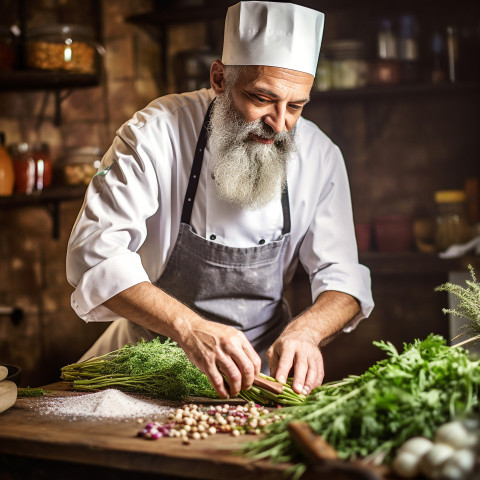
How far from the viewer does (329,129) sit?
395cm

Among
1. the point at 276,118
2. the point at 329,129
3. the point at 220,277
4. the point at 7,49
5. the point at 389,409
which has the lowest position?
the point at 389,409

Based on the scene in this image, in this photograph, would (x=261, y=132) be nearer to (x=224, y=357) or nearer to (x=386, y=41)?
(x=224, y=357)

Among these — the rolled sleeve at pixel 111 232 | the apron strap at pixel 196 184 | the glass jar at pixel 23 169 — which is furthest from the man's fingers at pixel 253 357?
the glass jar at pixel 23 169

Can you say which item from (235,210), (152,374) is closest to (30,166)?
(235,210)

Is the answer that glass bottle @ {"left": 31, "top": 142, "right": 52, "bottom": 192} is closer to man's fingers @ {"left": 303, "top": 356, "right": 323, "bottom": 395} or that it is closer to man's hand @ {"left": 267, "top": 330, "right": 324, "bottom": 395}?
man's hand @ {"left": 267, "top": 330, "right": 324, "bottom": 395}

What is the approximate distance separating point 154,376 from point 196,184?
73cm

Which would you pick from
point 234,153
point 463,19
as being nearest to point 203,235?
point 234,153

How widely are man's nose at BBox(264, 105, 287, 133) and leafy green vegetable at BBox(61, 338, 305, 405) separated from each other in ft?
2.47

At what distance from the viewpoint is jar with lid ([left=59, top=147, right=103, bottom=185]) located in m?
3.44

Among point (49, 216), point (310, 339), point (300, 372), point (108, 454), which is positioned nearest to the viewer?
point (108, 454)

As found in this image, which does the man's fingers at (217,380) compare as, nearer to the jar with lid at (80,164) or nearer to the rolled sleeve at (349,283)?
the rolled sleeve at (349,283)

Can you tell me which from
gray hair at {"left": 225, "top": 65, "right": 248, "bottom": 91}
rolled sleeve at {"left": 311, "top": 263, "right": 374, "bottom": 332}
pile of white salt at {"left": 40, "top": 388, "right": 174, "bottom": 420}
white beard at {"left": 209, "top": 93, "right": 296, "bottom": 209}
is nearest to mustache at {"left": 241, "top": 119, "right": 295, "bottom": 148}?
white beard at {"left": 209, "top": 93, "right": 296, "bottom": 209}

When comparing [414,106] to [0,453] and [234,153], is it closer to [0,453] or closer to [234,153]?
[234,153]

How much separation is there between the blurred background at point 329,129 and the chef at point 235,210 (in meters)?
1.30
